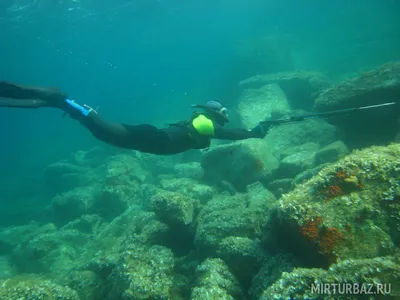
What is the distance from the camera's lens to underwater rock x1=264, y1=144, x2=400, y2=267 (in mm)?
3404

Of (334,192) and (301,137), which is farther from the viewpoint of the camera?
(301,137)

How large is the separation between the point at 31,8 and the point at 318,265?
1277 inches

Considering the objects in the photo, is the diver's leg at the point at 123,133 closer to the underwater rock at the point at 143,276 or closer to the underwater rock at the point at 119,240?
the underwater rock at the point at 119,240

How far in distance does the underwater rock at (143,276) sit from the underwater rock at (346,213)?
244cm

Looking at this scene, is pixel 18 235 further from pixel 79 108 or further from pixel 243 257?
pixel 243 257

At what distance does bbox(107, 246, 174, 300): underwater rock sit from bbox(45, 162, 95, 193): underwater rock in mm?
13564

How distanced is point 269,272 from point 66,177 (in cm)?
1755

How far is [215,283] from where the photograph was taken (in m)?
4.24

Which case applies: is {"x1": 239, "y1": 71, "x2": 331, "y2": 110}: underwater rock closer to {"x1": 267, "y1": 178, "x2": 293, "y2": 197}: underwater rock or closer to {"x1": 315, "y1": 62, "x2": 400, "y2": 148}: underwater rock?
{"x1": 315, "y1": 62, "x2": 400, "y2": 148}: underwater rock

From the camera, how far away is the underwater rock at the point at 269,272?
387cm

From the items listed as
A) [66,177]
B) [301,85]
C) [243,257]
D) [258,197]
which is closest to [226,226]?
[243,257]

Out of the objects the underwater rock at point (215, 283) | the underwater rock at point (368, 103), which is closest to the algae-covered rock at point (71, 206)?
the underwater rock at point (215, 283)

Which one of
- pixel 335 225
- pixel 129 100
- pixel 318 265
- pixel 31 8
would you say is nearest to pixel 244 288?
pixel 318 265

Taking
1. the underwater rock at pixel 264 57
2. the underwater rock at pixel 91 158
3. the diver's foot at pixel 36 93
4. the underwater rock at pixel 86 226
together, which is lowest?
the underwater rock at pixel 86 226
